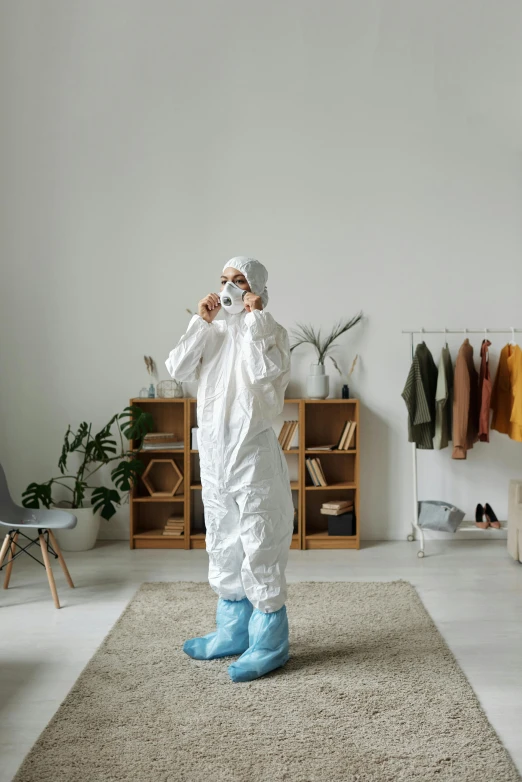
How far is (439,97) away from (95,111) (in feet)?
7.84

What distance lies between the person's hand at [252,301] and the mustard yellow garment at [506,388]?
255cm

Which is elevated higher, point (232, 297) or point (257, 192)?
point (257, 192)

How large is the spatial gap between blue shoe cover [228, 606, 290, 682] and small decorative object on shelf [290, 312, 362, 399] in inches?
92.2

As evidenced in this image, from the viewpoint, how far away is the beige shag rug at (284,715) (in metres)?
2.06

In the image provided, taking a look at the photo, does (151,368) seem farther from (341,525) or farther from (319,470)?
(341,525)

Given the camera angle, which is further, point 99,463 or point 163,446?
point 99,463

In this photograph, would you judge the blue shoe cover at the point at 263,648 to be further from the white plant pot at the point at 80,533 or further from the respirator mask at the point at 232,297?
the white plant pot at the point at 80,533

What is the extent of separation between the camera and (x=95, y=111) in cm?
524

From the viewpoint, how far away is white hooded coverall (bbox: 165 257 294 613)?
273 centimetres

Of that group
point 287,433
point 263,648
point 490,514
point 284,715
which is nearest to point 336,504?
point 287,433

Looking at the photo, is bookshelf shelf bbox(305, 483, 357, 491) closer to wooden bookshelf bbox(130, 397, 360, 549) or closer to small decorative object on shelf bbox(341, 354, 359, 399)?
wooden bookshelf bbox(130, 397, 360, 549)

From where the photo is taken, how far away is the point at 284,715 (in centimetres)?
239

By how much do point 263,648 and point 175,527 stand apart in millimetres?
2339

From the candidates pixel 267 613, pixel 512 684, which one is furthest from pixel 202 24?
pixel 512 684
